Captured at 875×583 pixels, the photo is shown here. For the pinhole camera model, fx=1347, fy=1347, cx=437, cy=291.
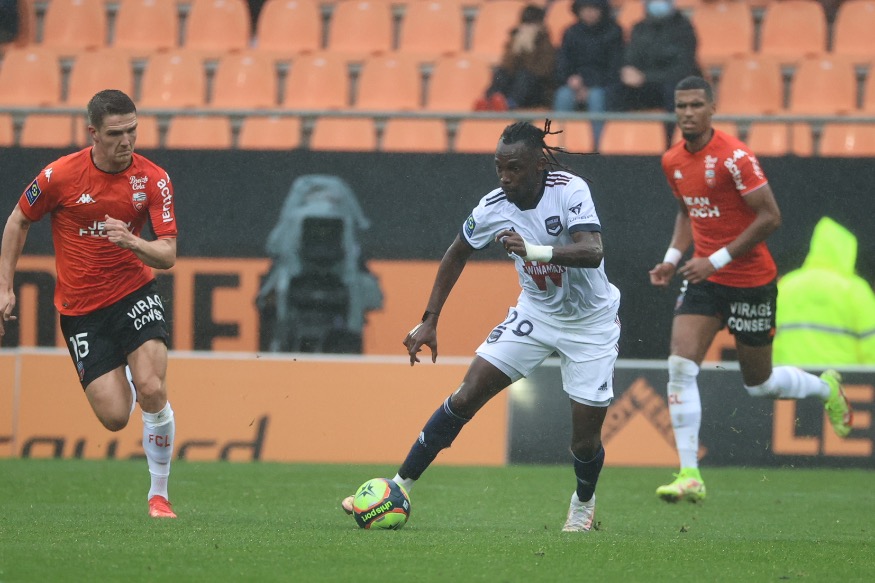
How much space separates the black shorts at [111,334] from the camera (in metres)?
7.50

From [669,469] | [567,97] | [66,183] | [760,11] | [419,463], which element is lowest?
[669,469]

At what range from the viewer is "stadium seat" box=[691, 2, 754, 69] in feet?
46.9

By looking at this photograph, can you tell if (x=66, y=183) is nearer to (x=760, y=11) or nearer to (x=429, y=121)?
(x=429, y=121)

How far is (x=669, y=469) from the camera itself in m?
11.1

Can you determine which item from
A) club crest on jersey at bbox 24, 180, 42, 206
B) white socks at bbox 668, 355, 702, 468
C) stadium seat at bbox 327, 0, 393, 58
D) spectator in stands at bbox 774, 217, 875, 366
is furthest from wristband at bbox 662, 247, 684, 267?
stadium seat at bbox 327, 0, 393, 58

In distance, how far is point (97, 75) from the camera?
46.5ft

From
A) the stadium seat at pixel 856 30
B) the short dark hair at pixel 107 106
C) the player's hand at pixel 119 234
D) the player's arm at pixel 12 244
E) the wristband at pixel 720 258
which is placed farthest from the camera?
the stadium seat at pixel 856 30

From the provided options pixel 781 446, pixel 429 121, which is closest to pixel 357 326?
pixel 429 121

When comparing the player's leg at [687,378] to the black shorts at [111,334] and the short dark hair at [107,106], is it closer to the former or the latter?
the black shorts at [111,334]

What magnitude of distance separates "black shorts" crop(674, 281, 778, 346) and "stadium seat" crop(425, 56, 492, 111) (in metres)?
4.89

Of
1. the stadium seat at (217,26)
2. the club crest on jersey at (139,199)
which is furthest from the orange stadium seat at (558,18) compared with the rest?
the club crest on jersey at (139,199)

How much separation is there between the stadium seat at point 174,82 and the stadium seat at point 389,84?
1678 mm

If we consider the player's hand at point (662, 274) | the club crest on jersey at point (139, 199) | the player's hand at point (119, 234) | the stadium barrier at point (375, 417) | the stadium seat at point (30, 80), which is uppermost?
the stadium seat at point (30, 80)

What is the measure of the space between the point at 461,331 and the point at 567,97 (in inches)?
107
